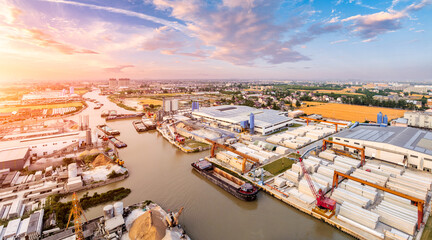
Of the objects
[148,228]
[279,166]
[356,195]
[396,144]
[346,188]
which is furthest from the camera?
[396,144]

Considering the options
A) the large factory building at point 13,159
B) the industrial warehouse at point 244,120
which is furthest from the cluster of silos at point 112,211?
the industrial warehouse at point 244,120

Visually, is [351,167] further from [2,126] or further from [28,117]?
[28,117]

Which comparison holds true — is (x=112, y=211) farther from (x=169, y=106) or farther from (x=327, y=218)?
(x=169, y=106)

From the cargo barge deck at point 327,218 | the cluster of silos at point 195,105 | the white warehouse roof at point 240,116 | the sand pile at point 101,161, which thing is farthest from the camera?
the cluster of silos at point 195,105

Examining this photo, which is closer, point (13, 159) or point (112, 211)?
point (112, 211)

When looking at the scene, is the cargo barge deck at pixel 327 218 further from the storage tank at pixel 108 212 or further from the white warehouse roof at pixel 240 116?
the white warehouse roof at pixel 240 116

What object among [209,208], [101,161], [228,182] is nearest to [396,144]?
[228,182]

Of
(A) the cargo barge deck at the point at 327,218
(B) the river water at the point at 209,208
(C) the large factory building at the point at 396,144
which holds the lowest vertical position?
(B) the river water at the point at 209,208
